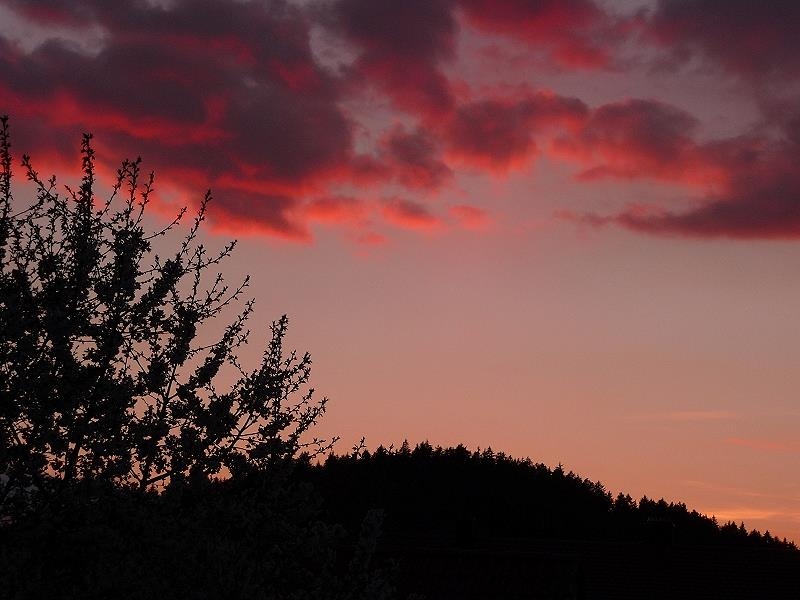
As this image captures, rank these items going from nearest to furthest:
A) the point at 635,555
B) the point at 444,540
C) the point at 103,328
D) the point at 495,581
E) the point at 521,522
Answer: the point at 103,328, the point at 495,581, the point at 635,555, the point at 444,540, the point at 521,522

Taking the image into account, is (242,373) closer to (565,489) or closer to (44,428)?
(44,428)

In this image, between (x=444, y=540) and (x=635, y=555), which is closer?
(x=635, y=555)

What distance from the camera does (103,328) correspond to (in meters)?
9.59

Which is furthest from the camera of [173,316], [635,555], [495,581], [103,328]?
[635,555]

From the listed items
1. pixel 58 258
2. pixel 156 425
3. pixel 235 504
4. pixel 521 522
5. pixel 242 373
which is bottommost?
pixel 235 504

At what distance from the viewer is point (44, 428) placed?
898 cm

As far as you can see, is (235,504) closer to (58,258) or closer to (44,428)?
(44,428)

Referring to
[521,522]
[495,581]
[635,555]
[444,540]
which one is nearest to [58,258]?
[495,581]

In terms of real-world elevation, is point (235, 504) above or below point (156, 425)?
below

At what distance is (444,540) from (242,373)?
2876 cm

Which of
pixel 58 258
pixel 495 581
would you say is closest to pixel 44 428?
pixel 58 258

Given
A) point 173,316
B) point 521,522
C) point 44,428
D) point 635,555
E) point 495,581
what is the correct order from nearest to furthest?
point 44,428
point 173,316
point 495,581
point 635,555
point 521,522

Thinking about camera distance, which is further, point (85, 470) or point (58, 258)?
point (58, 258)

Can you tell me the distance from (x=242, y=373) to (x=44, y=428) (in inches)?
82.6
